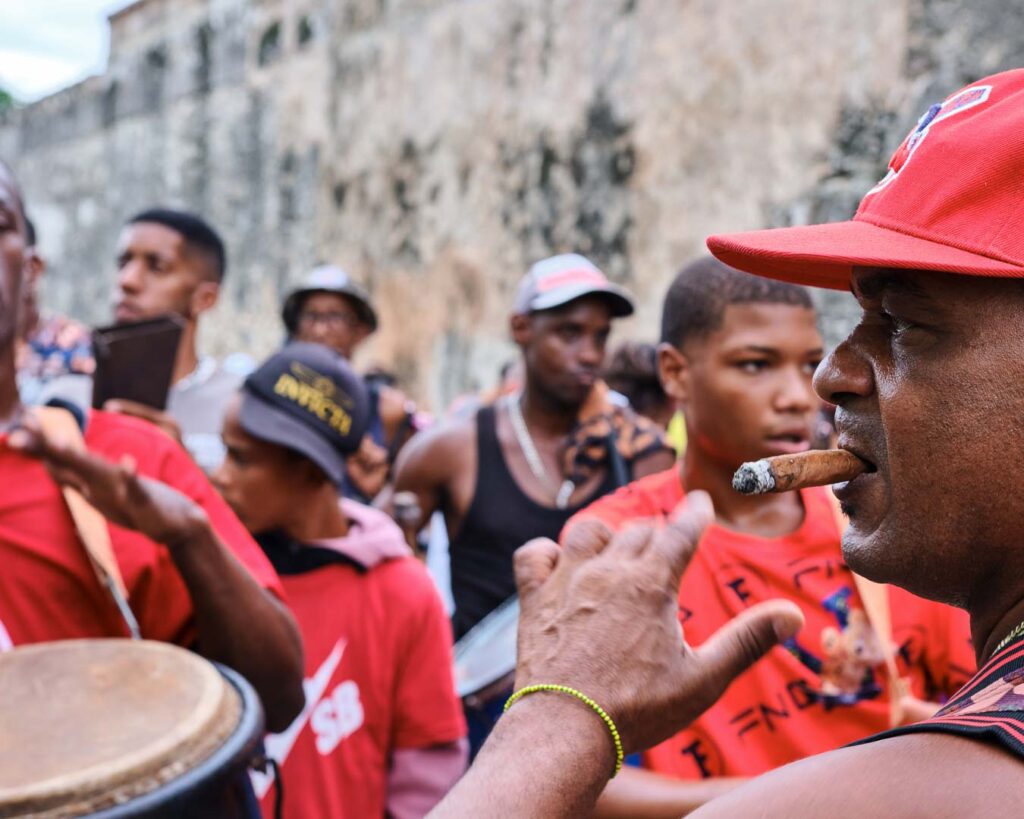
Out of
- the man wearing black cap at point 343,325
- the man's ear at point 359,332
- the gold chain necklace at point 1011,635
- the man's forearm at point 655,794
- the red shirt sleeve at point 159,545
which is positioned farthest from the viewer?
the man's ear at point 359,332

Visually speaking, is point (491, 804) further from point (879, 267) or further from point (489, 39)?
point (489, 39)

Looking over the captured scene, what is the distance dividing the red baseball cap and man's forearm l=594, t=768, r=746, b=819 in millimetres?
1041

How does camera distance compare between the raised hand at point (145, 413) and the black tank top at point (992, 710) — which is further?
the raised hand at point (145, 413)

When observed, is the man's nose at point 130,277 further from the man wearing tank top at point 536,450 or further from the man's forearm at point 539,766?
the man's forearm at point 539,766

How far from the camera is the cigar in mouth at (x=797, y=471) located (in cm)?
121

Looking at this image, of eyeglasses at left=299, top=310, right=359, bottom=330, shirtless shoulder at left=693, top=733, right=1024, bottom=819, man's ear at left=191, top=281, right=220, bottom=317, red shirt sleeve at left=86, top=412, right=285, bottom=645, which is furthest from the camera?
eyeglasses at left=299, top=310, right=359, bottom=330

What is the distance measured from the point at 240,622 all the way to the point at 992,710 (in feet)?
4.84

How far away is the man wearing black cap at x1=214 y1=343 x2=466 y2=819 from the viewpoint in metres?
2.45

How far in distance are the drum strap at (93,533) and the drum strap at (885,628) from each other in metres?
1.32

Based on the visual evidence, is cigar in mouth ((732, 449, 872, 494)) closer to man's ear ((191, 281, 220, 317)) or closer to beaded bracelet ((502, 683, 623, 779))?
beaded bracelet ((502, 683, 623, 779))

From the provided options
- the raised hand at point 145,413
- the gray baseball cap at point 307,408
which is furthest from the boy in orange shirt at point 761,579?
the raised hand at point 145,413

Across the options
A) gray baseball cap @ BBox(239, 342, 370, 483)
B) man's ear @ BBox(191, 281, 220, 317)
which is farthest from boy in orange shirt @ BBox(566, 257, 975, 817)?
man's ear @ BBox(191, 281, 220, 317)

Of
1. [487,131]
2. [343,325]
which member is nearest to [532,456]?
[343,325]

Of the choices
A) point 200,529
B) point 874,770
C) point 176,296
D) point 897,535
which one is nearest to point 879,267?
point 897,535
